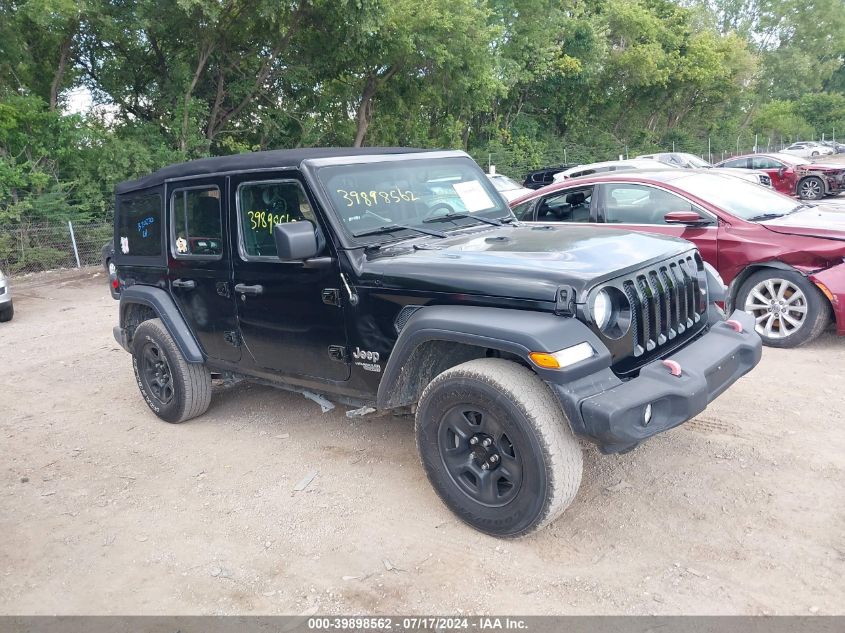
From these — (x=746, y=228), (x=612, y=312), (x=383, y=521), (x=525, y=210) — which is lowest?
(x=383, y=521)

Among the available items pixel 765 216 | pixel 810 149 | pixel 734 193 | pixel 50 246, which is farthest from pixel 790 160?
pixel 810 149

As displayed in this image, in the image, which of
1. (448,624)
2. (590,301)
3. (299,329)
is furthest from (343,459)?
(590,301)

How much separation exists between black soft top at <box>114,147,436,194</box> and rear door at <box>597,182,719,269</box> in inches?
114

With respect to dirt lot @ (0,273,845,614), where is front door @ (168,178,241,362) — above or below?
above

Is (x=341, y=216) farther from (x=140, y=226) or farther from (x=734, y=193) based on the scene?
(x=734, y=193)

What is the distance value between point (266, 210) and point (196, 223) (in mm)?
770

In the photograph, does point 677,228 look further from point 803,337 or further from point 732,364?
point 732,364

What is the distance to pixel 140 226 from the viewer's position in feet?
17.5

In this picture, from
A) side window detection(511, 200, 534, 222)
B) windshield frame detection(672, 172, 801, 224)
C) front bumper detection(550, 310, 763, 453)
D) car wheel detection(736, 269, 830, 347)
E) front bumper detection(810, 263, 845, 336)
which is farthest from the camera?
side window detection(511, 200, 534, 222)

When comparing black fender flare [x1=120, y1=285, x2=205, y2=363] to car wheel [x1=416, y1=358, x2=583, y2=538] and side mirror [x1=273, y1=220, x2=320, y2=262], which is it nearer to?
side mirror [x1=273, y1=220, x2=320, y2=262]

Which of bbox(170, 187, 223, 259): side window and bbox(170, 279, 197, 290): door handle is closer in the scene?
bbox(170, 187, 223, 259): side window

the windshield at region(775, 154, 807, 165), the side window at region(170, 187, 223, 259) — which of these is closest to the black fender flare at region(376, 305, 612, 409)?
the side window at region(170, 187, 223, 259)

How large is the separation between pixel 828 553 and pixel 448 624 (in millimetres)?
1752

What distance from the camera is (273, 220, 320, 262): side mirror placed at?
3.63 m
